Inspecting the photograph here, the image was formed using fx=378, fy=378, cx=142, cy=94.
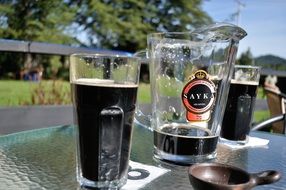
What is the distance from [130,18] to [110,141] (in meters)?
16.8

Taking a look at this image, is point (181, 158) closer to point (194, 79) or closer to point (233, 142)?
point (194, 79)

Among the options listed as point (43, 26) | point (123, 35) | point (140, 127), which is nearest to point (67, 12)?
point (43, 26)

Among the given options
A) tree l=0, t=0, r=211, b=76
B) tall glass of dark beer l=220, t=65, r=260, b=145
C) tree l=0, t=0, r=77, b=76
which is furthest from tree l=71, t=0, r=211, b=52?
tall glass of dark beer l=220, t=65, r=260, b=145

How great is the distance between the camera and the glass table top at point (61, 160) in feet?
2.10

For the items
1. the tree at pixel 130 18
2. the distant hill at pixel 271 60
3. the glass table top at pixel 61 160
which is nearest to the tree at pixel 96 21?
the tree at pixel 130 18

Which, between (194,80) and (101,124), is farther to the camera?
(194,80)

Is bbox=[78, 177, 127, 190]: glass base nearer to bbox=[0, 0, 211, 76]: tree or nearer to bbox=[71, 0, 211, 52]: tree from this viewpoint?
bbox=[0, 0, 211, 76]: tree

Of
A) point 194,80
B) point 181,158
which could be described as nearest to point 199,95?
point 194,80

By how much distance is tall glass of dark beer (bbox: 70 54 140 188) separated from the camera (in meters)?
0.60

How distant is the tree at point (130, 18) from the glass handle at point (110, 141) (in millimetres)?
14209

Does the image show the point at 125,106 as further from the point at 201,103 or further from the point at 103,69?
the point at 201,103

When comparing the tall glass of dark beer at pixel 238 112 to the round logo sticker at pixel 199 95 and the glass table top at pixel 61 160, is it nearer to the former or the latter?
the glass table top at pixel 61 160

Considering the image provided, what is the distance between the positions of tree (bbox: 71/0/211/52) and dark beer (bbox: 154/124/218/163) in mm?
14010

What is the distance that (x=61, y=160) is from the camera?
765mm
